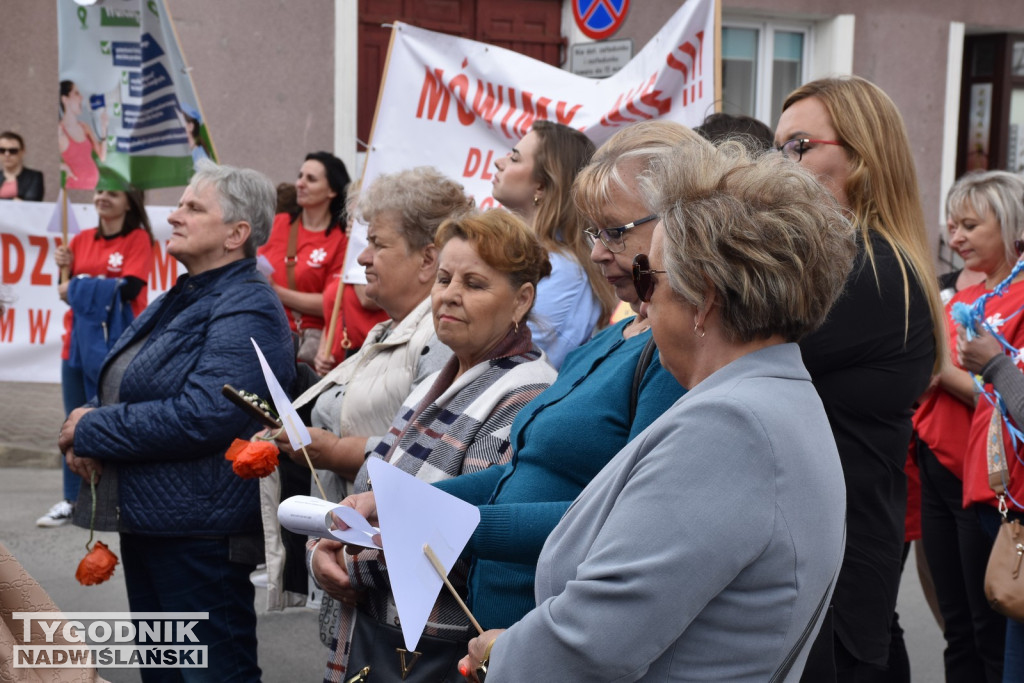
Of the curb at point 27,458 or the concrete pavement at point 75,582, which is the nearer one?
the concrete pavement at point 75,582

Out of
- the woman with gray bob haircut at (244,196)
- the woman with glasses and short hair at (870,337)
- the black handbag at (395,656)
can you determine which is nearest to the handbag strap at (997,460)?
the woman with glasses and short hair at (870,337)

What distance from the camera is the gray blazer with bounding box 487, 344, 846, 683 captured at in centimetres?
156

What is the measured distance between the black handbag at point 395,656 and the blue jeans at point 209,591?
992 millimetres

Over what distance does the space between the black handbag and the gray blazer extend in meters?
0.96

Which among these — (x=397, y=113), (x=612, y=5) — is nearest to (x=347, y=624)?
(x=397, y=113)

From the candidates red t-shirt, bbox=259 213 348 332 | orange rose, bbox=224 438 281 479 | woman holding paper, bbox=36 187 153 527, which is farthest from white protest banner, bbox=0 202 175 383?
orange rose, bbox=224 438 281 479

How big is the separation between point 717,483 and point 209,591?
2540 mm

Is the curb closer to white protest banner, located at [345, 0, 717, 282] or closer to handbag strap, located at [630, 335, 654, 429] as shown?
white protest banner, located at [345, 0, 717, 282]

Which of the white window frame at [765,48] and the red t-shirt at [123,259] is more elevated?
the white window frame at [765,48]

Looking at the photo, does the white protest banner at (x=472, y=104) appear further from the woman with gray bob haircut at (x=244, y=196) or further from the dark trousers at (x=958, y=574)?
the dark trousers at (x=958, y=574)

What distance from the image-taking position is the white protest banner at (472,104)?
503cm

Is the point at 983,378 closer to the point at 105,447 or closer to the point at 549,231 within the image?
the point at 549,231

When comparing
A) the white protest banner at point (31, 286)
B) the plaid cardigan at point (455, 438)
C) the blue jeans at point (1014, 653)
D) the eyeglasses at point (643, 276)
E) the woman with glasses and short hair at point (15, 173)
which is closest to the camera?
the eyeglasses at point (643, 276)

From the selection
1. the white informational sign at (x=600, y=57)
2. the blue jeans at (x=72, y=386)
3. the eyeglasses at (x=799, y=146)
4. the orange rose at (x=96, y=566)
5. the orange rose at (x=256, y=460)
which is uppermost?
the white informational sign at (x=600, y=57)
